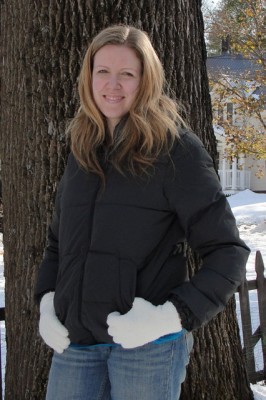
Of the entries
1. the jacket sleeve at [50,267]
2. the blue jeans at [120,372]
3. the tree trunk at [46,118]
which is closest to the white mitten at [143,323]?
the blue jeans at [120,372]

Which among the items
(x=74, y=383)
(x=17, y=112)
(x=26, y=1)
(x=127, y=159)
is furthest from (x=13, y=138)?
(x=74, y=383)

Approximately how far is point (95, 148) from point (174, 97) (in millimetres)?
983

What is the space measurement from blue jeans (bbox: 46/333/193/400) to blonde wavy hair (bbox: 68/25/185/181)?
0.66 meters

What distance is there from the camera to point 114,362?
2.20 m

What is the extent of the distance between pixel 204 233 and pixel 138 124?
0.48m

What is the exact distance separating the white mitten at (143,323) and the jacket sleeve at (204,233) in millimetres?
56

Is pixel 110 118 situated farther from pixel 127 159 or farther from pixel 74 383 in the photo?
pixel 74 383

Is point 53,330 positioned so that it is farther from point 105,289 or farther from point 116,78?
point 116,78

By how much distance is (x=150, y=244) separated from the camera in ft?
7.16

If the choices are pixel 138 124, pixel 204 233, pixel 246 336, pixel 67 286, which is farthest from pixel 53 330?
pixel 246 336

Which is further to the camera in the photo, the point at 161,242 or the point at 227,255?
the point at 161,242

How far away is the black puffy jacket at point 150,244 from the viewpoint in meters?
2.11

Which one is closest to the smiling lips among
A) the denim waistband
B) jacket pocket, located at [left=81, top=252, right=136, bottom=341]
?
jacket pocket, located at [left=81, top=252, right=136, bottom=341]

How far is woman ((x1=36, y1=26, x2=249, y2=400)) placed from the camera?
2100mm
